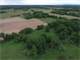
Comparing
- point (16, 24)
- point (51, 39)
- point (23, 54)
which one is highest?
point (16, 24)

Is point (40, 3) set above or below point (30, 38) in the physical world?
above

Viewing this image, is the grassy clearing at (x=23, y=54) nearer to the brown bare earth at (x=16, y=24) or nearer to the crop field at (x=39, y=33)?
the crop field at (x=39, y=33)

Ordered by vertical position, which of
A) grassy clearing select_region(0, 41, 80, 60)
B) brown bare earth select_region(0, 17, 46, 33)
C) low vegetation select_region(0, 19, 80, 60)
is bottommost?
grassy clearing select_region(0, 41, 80, 60)

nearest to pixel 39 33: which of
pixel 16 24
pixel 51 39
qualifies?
pixel 51 39

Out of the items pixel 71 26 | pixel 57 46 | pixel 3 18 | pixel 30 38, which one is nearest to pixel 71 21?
pixel 71 26

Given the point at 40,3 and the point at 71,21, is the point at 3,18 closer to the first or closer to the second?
the point at 40,3

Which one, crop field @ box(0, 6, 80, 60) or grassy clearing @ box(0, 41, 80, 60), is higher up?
crop field @ box(0, 6, 80, 60)

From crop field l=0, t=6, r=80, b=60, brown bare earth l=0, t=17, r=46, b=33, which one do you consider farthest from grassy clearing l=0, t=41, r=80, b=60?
brown bare earth l=0, t=17, r=46, b=33

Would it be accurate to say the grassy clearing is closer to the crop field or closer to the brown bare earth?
the crop field

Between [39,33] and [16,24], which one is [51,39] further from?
[16,24]
